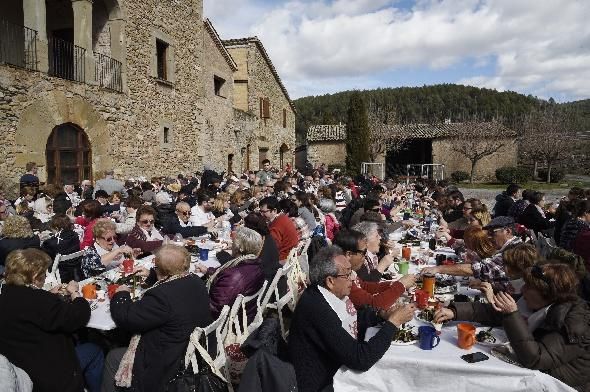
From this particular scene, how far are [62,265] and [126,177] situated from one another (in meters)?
9.97

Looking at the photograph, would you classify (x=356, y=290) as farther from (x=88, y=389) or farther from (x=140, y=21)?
(x=140, y=21)

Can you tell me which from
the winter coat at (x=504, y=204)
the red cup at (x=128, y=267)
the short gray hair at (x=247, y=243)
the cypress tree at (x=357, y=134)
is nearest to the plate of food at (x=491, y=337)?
the short gray hair at (x=247, y=243)

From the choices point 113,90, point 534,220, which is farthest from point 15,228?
point 113,90

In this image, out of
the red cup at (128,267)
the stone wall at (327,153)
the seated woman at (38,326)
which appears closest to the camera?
the seated woman at (38,326)

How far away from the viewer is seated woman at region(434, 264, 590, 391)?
99.5 inches

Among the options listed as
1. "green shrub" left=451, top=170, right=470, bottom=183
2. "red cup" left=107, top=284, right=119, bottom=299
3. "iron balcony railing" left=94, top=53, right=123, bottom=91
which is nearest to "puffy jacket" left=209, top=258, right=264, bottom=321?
"red cup" left=107, top=284, right=119, bottom=299

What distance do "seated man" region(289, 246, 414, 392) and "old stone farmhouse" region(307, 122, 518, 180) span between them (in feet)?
107

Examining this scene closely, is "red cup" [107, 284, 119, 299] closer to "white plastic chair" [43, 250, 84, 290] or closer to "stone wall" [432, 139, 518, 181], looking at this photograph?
"white plastic chair" [43, 250, 84, 290]

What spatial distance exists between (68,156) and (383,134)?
1049 inches

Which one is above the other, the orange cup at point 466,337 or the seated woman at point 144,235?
the seated woman at point 144,235

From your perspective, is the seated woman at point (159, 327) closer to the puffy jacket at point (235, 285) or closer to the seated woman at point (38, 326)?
the seated woman at point (38, 326)

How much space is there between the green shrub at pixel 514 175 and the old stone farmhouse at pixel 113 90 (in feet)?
68.1

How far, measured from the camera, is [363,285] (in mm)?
3975

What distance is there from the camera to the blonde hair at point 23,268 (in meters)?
3.08
